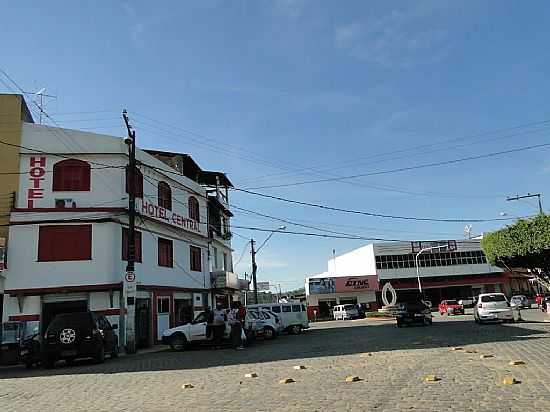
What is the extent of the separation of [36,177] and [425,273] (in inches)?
2094

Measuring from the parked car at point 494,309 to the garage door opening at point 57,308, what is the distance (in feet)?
65.5

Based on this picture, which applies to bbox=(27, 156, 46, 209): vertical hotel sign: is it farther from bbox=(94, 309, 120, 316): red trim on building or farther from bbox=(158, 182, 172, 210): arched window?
bbox=(158, 182, 172, 210): arched window

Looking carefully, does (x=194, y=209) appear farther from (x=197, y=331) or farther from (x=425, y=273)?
(x=425, y=273)

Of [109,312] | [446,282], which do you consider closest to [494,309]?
[109,312]

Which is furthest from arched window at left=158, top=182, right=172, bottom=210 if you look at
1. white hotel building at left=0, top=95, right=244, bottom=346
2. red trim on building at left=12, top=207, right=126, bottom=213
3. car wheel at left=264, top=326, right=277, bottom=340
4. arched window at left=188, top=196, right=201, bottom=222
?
car wheel at left=264, top=326, right=277, bottom=340

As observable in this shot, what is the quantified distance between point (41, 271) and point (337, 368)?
15.5 m

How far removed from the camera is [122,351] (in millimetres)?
22484

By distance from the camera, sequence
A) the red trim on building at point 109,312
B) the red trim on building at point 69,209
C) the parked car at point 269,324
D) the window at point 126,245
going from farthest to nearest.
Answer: the parked car at point 269,324
the window at point 126,245
the red trim on building at point 69,209
the red trim on building at point 109,312

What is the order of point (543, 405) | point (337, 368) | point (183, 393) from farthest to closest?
point (337, 368) → point (183, 393) → point (543, 405)

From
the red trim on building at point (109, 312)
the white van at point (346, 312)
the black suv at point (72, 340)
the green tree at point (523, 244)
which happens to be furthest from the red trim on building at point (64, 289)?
the white van at point (346, 312)

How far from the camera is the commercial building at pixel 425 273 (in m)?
65.5

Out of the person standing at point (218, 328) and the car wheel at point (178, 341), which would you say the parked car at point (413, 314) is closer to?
the person standing at point (218, 328)

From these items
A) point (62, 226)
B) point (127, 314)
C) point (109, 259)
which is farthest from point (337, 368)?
point (62, 226)

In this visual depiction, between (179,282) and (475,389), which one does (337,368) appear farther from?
(179,282)
